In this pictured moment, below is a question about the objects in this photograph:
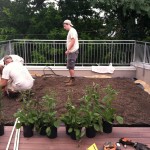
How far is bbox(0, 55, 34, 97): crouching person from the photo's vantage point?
4402 mm

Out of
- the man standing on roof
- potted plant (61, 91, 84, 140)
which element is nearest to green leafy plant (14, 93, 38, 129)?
potted plant (61, 91, 84, 140)

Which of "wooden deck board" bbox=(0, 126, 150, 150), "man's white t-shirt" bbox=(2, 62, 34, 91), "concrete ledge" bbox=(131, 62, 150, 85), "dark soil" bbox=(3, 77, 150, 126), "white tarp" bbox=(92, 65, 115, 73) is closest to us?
"wooden deck board" bbox=(0, 126, 150, 150)

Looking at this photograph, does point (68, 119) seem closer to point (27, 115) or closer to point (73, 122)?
point (73, 122)

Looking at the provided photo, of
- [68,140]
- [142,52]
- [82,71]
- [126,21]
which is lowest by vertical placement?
[68,140]

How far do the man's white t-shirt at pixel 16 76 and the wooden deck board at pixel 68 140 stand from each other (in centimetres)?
194

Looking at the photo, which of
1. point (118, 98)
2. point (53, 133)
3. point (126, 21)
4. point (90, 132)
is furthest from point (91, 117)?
point (126, 21)

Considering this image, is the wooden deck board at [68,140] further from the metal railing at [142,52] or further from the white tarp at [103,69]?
the white tarp at [103,69]

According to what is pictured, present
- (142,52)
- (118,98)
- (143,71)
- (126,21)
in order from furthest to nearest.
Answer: (126,21) → (142,52) → (143,71) → (118,98)

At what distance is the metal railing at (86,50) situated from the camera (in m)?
7.96

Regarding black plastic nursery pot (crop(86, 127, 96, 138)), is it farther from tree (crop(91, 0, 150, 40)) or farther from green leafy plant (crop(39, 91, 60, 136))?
tree (crop(91, 0, 150, 40))

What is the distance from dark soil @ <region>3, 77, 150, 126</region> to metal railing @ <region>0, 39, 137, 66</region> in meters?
1.25

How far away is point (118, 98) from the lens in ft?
16.5

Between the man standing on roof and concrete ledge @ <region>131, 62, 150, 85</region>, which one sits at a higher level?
the man standing on roof

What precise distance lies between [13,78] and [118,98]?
86.8 inches
